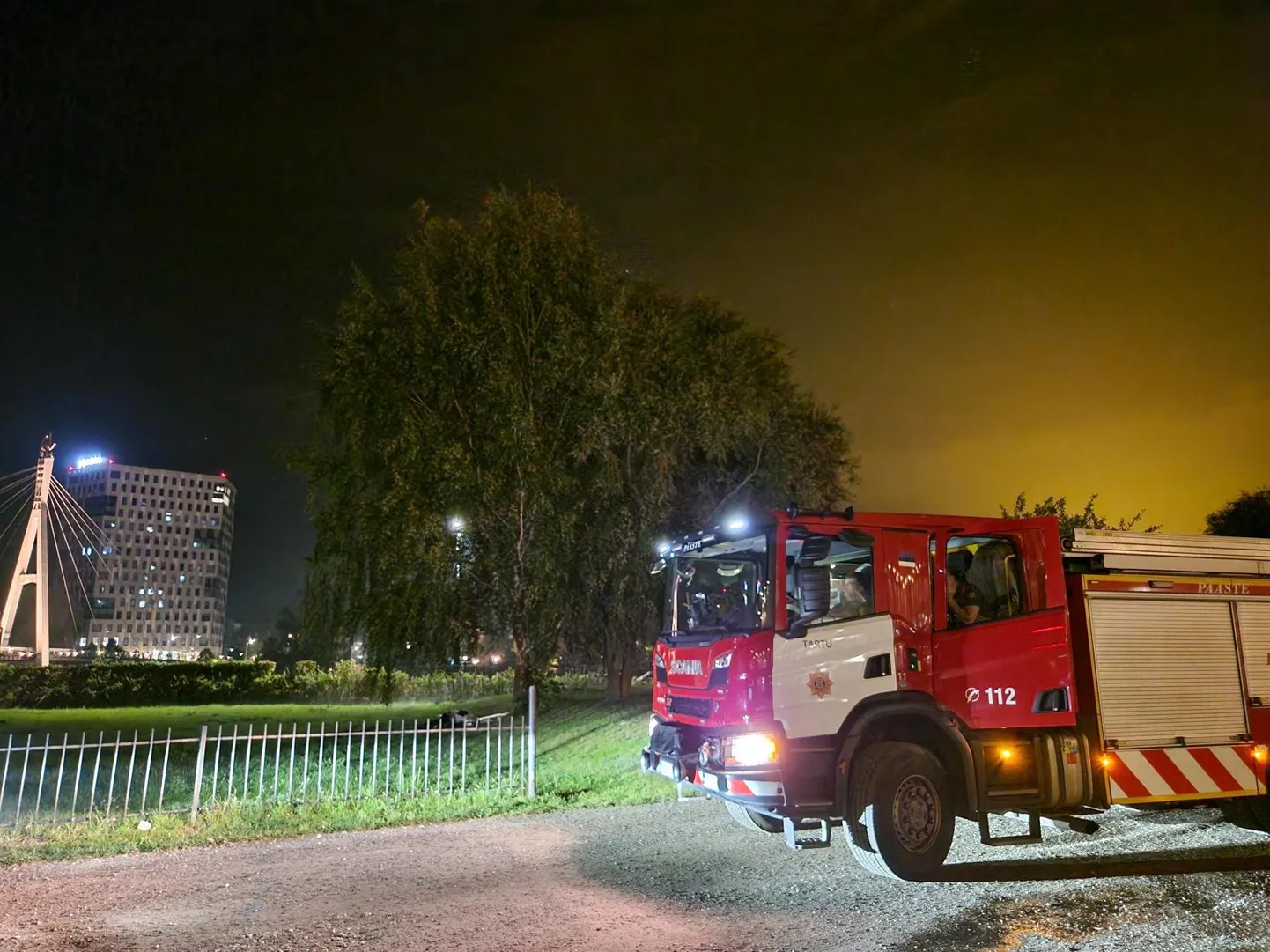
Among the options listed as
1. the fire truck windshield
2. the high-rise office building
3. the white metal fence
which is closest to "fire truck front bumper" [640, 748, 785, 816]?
the fire truck windshield

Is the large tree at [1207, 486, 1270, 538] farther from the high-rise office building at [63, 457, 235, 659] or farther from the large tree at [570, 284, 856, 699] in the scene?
the high-rise office building at [63, 457, 235, 659]

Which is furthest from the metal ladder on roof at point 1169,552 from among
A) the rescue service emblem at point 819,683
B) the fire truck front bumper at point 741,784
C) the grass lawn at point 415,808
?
the grass lawn at point 415,808

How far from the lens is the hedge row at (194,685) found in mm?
36719

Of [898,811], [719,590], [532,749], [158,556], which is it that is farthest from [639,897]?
[158,556]

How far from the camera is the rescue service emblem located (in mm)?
6637

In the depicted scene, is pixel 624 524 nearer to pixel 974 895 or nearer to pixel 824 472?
pixel 824 472

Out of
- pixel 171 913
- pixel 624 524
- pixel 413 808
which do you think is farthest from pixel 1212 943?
pixel 624 524

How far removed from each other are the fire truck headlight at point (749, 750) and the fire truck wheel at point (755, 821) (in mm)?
905

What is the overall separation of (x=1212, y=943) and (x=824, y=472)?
17.4 metres

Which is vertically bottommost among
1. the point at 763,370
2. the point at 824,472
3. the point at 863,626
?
the point at 863,626

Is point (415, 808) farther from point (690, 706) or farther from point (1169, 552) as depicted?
point (1169, 552)

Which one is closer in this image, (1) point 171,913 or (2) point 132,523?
(1) point 171,913

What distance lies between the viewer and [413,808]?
10.2m

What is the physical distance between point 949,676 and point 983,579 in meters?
1.04
